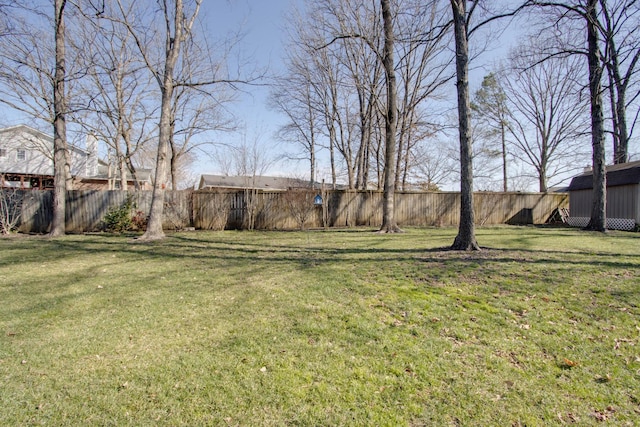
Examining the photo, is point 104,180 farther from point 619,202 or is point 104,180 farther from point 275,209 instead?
point 619,202

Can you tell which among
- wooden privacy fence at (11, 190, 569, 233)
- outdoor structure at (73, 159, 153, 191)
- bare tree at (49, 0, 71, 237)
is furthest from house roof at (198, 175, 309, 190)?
bare tree at (49, 0, 71, 237)

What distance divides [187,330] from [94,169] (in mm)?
29079

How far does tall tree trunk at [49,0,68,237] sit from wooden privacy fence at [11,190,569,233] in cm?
143

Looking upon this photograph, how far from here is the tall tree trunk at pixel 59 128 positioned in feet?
32.0

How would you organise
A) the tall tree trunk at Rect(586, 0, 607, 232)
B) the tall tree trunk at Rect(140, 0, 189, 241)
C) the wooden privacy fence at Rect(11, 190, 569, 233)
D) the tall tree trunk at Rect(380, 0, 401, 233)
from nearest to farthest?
1. the tall tree trunk at Rect(140, 0, 189, 241)
2. the tall tree trunk at Rect(380, 0, 401, 233)
3. the tall tree trunk at Rect(586, 0, 607, 232)
4. the wooden privacy fence at Rect(11, 190, 569, 233)

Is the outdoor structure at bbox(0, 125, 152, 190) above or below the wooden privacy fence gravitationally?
above

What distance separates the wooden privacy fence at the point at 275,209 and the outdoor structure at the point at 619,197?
2.17m

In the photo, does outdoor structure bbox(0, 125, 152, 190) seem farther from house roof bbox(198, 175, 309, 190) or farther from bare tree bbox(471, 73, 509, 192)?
bare tree bbox(471, 73, 509, 192)

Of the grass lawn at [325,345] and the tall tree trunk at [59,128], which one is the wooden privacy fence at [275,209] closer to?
the tall tree trunk at [59,128]

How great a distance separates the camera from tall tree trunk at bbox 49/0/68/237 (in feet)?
32.0

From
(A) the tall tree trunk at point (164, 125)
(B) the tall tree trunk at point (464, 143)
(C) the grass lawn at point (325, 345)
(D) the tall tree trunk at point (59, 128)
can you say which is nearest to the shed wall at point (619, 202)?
(C) the grass lawn at point (325, 345)

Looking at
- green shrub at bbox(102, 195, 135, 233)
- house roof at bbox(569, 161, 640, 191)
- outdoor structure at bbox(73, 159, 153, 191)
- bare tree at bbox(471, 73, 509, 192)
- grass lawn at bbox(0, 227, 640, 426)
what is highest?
bare tree at bbox(471, 73, 509, 192)

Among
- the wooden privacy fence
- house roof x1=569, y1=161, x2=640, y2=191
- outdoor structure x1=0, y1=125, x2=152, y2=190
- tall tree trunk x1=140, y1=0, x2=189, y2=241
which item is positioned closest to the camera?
tall tree trunk x1=140, y1=0, x2=189, y2=241

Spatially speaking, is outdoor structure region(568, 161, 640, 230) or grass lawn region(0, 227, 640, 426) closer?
grass lawn region(0, 227, 640, 426)
